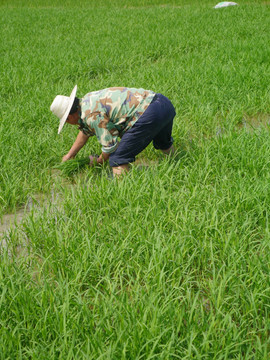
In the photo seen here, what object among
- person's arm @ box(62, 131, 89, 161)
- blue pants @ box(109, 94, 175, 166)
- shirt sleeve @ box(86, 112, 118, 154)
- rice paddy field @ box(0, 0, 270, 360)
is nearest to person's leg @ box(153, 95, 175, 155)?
blue pants @ box(109, 94, 175, 166)

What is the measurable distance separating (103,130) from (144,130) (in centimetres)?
30

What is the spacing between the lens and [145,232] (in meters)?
2.20

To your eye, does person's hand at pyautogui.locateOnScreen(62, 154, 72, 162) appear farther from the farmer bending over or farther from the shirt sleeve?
the shirt sleeve

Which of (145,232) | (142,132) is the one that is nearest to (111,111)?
(142,132)

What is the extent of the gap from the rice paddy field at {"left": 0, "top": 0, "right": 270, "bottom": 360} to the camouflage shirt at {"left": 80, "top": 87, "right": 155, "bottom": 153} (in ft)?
1.03

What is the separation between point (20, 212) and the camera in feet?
9.27

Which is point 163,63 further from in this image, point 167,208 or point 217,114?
point 167,208

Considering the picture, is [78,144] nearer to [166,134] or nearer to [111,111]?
[111,111]

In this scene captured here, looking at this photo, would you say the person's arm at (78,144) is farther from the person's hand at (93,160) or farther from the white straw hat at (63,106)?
the white straw hat at (63,106)

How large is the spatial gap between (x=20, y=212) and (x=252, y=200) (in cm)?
162

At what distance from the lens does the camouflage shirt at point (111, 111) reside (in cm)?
272

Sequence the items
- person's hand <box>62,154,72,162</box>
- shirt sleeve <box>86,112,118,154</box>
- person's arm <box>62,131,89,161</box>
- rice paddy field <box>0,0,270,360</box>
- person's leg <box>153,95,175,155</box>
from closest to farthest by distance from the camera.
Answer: rice paddy field <box>0,0,270,360</box> → shirt sleeve <box>86,112,118,154</box> → person's leg <box>153,95,175,155</box> → person's arm <box>62,131,89,161</box> → person's hand <box>62,154,72,162</box>

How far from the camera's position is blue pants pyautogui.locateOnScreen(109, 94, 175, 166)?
2775 millimetres

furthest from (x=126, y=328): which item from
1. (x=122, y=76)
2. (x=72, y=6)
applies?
(x=72, y=6)
